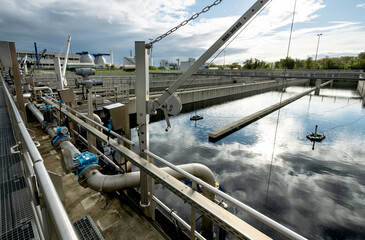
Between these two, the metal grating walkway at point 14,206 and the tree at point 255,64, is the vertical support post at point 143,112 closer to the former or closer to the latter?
the metal grating walkway at point 14,206

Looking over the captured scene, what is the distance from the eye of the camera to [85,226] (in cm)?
343

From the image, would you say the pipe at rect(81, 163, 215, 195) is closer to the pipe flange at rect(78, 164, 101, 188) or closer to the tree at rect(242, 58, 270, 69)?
the pipe flange at rect(78, 164, 101, 188)

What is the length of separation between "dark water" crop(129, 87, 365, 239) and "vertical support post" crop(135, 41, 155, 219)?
9.22 feet

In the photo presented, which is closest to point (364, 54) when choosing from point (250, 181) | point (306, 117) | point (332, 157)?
point (306, 117)

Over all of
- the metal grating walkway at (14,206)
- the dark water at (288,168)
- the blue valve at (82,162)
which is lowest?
the dark water at (288,168)

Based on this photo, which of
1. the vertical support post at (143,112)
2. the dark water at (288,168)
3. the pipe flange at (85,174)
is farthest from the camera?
the dark water at (288,168)

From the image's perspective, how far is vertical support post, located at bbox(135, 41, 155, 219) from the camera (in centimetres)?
354

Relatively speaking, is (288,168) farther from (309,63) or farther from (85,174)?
(309,63)

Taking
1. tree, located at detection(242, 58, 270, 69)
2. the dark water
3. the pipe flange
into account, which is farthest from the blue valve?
tree, located at detection(242, 58, 270, 69)

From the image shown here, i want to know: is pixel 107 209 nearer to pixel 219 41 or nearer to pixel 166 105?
pixel 166 105

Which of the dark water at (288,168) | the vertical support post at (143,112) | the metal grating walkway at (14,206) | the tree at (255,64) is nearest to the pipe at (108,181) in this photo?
the vertical support post at (143,112)

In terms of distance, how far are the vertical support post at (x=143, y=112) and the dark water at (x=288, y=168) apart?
9.22 ft

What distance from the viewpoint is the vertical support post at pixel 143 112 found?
3545mm

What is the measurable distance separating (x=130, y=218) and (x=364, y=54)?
5388 inches
